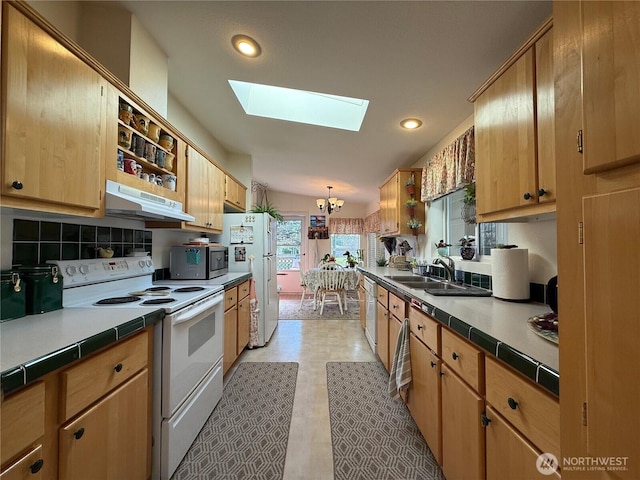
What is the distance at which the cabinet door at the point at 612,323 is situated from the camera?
1.47ft

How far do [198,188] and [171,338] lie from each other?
1478mm

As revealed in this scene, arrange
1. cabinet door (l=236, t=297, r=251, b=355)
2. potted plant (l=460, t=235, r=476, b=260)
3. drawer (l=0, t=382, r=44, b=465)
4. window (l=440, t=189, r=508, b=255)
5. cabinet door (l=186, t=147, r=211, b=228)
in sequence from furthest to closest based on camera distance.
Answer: cabinet door (l=236, t=297, r=251, b=355)
cabinet door (l=186, t=147, r=211, b=228)
potted plant (l=460, t=235, r=476, b=260)
window (l=440, t=189, r=508, b=255)
drawer (l=0, t=382, r=44, b=465)

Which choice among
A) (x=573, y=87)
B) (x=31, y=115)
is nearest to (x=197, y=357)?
(x=31, y=115)

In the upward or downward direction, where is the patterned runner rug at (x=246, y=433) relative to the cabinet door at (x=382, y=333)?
downward

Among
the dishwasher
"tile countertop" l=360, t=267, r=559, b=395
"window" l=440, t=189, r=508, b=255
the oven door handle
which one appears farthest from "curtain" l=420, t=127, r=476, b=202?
the oven door handle

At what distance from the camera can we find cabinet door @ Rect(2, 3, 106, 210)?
901 millimetres

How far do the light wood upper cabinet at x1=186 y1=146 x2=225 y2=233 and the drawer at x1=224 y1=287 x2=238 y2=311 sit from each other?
0.67 m

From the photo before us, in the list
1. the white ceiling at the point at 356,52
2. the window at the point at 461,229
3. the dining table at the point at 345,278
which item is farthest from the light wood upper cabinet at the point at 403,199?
the dining table at the point at 345,278

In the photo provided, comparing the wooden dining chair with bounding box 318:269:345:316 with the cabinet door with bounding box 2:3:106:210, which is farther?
the wooden dining chair with bounding box 318:269:345:316

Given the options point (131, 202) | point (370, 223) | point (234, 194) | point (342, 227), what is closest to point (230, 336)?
point (131, 202)

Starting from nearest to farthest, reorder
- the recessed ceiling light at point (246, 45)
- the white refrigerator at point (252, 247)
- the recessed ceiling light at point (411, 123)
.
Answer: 1. the recessed ceiling light at point (246, 45)
2. the recessed ceiling light at point (411, 123)
3. the white refrigerator at point (252, 247)

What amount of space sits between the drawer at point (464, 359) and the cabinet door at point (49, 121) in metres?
1.80

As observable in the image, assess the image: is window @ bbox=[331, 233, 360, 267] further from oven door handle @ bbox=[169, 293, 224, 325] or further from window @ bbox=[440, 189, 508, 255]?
oven door handle @ bbox=[169, 293, 224, 325]

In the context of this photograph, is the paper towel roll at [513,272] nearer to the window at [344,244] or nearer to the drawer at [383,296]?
the drawer at [383,296]
